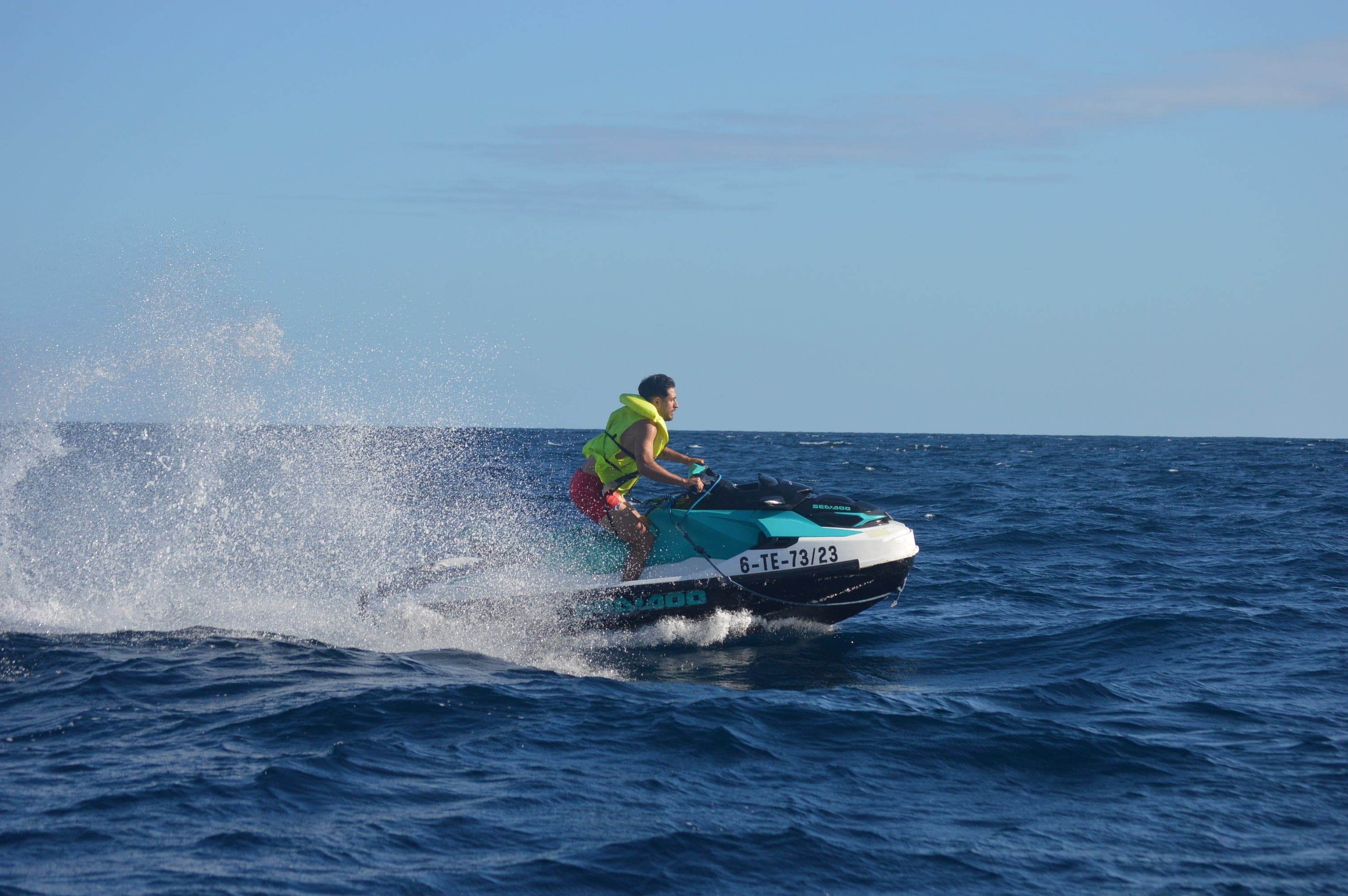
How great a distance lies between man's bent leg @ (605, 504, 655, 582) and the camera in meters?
8.69

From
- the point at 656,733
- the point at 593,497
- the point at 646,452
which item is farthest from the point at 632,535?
the point at 656,733

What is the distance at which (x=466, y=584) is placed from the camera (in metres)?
8.73

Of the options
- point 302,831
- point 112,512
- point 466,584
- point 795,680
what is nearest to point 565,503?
point 112,512

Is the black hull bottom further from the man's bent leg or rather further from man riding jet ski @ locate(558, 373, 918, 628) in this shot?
the man's bent leg

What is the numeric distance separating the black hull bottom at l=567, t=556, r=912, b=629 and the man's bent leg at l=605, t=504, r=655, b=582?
0.15 meters

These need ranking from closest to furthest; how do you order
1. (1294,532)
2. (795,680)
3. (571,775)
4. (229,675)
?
(571,775) < (229,675) < (795,680) < (1294,532)

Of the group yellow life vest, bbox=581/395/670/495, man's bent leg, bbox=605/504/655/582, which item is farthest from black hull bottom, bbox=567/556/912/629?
yellow life vest, bbox=581/395/670/495

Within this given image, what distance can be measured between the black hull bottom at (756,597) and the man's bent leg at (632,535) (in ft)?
0.49

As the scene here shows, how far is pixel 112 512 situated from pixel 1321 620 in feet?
50.0

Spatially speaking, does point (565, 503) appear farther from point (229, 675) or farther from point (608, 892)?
point (608, 892)

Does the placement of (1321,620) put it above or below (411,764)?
above

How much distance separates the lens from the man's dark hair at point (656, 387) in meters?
8.47

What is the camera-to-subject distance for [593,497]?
8.73m

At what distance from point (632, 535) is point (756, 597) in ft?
3.62
